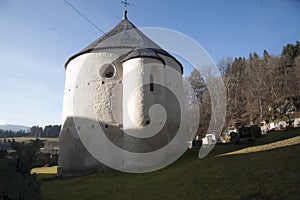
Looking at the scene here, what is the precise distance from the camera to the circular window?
1554 centimetres

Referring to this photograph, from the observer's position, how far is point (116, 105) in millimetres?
14633

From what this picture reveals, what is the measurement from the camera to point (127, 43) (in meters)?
16.3

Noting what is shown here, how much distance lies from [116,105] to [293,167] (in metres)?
10.7

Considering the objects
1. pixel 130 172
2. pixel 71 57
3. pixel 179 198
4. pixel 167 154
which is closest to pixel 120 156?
pixel 130 172

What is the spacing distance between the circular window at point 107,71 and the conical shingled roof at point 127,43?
3.44 feet

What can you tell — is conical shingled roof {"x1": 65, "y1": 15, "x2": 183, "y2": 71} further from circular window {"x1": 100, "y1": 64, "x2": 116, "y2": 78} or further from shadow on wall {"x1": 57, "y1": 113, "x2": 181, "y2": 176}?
shadow on wall {"x1": 57, "y1": 113, "x2": 181, "y2": 176}

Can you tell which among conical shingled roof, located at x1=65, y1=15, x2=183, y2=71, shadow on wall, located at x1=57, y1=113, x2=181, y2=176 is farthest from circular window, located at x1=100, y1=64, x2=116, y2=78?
shadow on wall, located at x1=57, y1=113, x2=181, y2=176

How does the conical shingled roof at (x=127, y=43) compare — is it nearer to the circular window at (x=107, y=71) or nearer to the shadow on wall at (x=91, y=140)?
the circular window at (x=107, y=71)

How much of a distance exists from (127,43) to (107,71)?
8.78ft

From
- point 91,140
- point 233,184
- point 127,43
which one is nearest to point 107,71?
point 127,43

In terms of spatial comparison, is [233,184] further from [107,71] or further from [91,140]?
[107,71]

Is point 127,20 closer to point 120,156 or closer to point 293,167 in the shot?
point 120,156

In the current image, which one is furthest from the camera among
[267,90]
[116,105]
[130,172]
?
[267,90]

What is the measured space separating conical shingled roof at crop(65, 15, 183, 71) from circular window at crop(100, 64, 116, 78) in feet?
3.44
